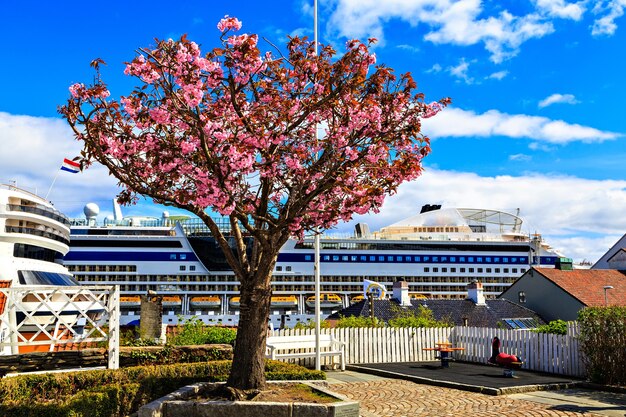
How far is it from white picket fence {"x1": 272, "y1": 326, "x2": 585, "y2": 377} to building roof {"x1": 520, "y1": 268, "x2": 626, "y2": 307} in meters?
13.4

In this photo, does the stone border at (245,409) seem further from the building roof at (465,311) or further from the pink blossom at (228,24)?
the building roof at (465,311)

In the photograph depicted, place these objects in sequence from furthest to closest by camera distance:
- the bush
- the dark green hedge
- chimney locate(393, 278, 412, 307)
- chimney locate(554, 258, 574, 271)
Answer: chimney locate(554, 258, 574, 271)
chimney locate(393, 278, 412, 307)
the bush
the dark green hedge

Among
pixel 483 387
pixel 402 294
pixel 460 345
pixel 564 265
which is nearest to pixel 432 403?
pixel 483 387

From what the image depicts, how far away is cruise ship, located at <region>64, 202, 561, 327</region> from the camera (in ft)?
223

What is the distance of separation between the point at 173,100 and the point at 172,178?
1.34 metres

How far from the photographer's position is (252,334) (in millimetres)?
9359

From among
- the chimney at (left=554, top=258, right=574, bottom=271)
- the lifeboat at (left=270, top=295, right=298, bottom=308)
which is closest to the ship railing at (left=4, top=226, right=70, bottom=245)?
the chimney at (left=554, top=258, right=574, bottom=271)

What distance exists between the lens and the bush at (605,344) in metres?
Answer: 13.0

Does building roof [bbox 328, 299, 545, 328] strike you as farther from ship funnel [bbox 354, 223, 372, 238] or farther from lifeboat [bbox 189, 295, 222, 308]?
ship funnel [bbox 354, 223, 372, 238]

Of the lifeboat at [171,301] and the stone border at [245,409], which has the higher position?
the stone border at [245,409]

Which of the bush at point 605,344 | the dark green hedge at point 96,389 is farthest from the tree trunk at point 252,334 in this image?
the bush at point 605,344

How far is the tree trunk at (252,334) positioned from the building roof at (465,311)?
19498mm

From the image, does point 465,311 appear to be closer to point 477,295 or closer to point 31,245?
point 477,295

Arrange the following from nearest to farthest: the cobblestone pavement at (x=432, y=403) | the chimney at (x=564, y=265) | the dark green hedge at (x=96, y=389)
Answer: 1. the dark green hedge at (x=96, y=389)
2. the cobblestone pavement at (x=432, y=403)
3. the chimney at (x=564, y=265)
